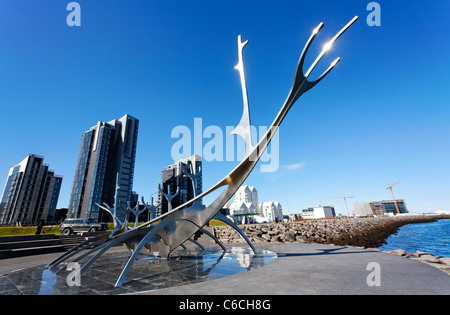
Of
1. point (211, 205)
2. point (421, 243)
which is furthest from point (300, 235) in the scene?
point (421, 243)

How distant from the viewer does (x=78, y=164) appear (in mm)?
75000

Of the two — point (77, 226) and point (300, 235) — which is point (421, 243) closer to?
point (300, 235)

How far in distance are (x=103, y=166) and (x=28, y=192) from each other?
3818 cm

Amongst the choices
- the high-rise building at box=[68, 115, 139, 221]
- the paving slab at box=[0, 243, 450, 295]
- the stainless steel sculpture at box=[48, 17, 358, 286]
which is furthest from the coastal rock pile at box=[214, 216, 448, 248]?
the high-rise building at box=[68, 115, 139, 221]

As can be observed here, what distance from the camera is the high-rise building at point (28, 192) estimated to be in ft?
258

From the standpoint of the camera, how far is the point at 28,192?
8031 cm

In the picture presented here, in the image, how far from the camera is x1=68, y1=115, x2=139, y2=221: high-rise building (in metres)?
67.3

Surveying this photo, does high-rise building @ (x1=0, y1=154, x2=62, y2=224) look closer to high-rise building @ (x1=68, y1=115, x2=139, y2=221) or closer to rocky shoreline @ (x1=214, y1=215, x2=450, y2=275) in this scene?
high-rise building @ (x1=68, y1=115, x2=139, y2=221)

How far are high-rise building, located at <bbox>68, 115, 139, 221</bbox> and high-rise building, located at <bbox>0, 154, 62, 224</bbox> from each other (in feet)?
77.6

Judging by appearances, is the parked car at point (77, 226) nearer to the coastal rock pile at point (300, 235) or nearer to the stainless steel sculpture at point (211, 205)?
the coastal rock pile at point (300, 235)

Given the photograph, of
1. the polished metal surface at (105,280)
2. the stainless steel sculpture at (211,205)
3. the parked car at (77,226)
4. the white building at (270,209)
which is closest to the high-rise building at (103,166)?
the parked car at (77,226)

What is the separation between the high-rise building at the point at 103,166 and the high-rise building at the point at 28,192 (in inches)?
931
